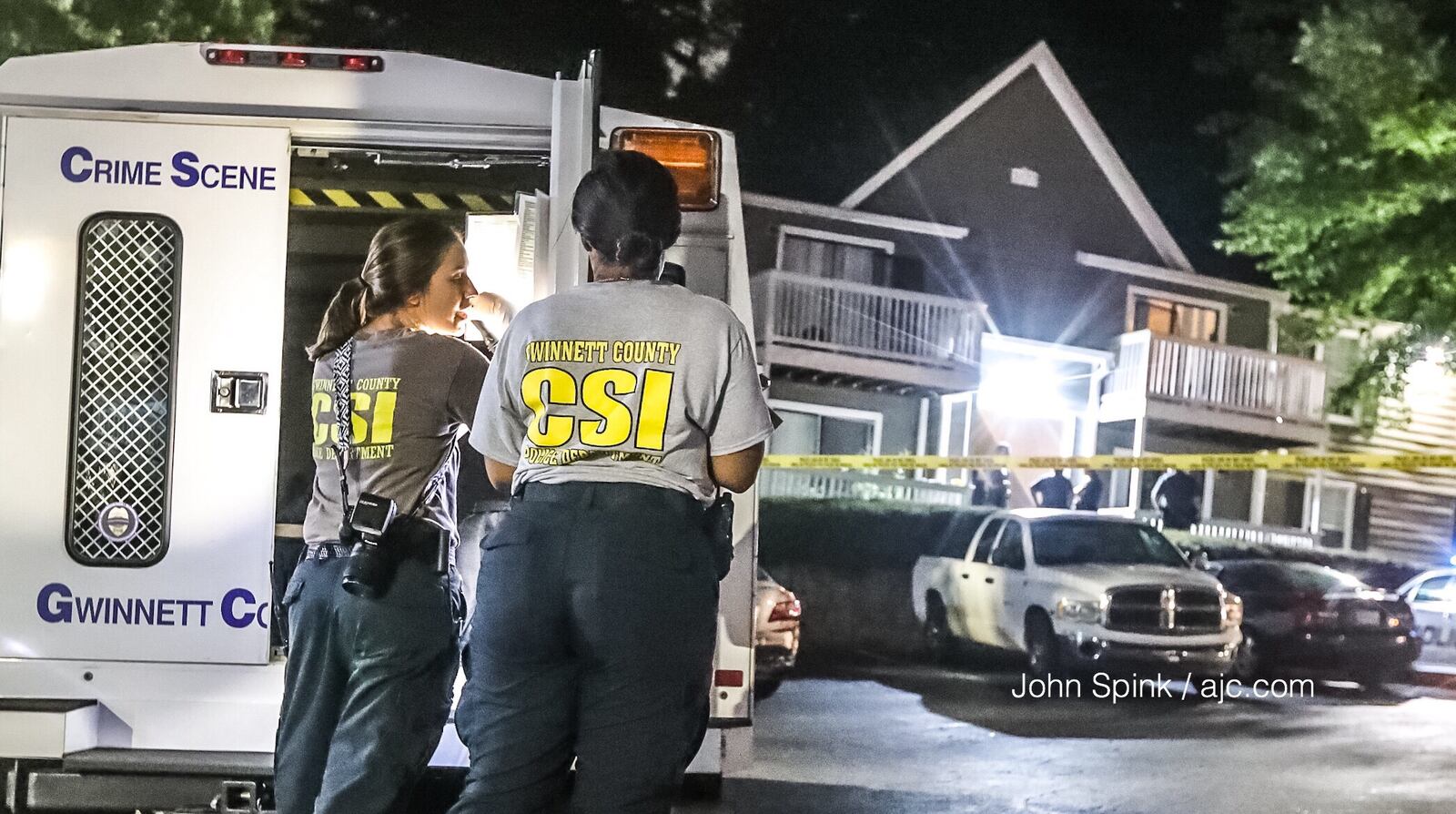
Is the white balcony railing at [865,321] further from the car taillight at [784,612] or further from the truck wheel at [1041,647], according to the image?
the car taillight at [784,612]

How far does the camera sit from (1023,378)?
22.1 meters

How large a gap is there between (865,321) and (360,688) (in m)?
17.4

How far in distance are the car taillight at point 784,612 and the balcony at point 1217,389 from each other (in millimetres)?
12190

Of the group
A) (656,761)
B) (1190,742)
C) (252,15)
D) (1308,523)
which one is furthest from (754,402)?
(1308,523)

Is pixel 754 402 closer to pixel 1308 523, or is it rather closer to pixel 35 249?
pixel 35 249

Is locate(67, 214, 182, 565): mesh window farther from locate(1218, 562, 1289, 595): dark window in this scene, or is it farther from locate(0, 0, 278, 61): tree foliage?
locate(0, 0, 278, 61): tree foliage

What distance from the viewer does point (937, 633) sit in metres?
14.3

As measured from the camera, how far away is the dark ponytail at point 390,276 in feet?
13.6

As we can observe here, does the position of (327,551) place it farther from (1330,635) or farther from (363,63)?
(1330,635)

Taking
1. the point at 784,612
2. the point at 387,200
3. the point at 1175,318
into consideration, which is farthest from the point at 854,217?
the point at 387,200

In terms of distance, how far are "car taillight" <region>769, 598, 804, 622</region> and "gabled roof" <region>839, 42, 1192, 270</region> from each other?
1269cm

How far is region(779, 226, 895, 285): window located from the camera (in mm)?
21656

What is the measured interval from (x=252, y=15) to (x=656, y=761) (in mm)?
17586

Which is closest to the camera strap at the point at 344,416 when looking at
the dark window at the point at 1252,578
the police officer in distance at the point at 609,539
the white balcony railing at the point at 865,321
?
the police officer in distance at the point at 609,539
